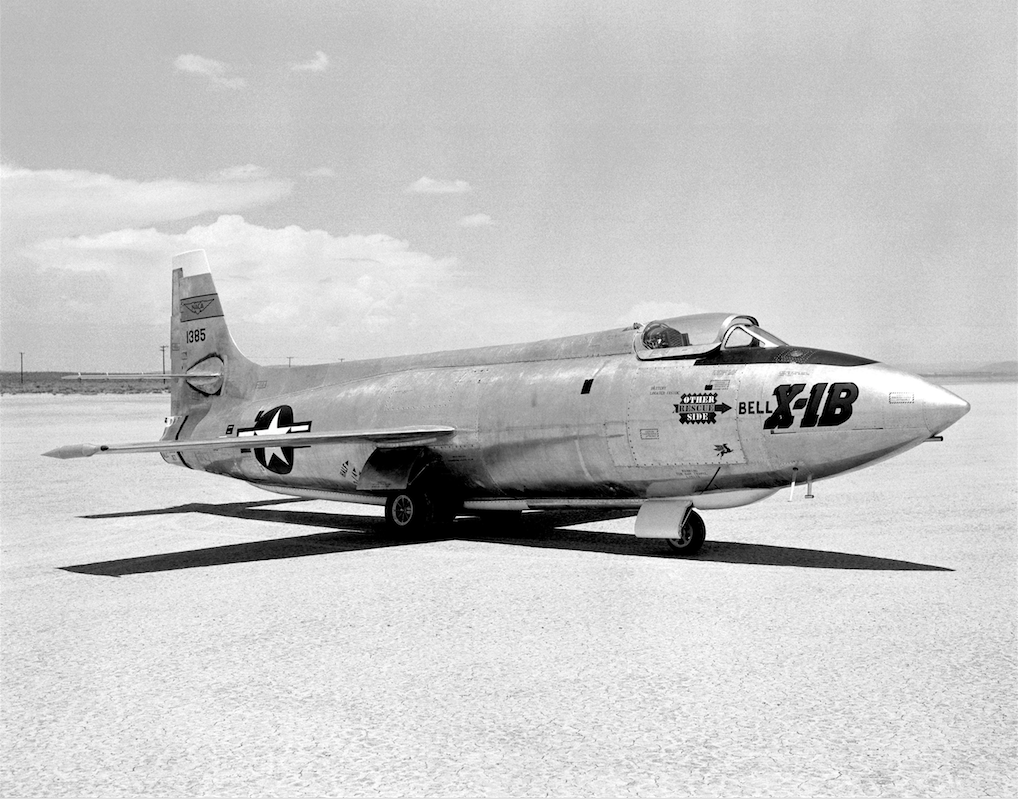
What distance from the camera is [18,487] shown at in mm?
20125

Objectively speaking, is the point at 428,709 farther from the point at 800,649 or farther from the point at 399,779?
the point at 800,649

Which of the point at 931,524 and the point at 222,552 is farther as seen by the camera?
the point at 931,524

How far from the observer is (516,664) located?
6723mm

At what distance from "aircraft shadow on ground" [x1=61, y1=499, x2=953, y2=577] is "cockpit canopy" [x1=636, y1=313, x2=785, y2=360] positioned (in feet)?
8.05

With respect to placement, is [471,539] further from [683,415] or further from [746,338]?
[746,338]

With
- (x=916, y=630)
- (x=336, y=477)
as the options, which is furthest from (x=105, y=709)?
(x=336, y=477)

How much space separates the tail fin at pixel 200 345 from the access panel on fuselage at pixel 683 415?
8795 millimetres

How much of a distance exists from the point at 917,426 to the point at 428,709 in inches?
269

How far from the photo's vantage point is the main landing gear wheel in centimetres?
1169

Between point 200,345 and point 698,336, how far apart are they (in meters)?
10.9

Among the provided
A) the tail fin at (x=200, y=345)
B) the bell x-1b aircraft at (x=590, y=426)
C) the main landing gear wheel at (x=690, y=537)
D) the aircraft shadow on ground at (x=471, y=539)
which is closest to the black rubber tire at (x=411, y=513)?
the bell x-1b aircraft at (x=590, y=426)

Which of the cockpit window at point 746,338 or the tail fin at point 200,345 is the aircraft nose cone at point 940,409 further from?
the tail fin at point 200,345

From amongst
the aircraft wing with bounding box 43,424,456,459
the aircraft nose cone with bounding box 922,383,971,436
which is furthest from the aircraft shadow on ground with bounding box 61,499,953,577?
the aircraft nose cone with bounding box 922,383,971,436

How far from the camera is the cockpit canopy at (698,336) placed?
11.9m
